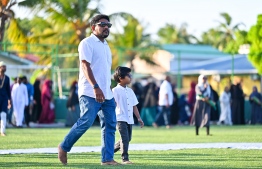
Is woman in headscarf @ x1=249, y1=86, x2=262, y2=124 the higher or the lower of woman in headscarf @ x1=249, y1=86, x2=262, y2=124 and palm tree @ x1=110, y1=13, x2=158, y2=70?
the lower

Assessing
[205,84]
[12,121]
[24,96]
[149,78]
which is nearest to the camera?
[205,84]

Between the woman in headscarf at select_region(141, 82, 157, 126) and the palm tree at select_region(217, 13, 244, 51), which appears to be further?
the palm tree at select_region(217, 13, 244, 51)

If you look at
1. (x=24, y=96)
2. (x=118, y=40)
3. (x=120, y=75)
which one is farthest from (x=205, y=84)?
(x=118, y=40)

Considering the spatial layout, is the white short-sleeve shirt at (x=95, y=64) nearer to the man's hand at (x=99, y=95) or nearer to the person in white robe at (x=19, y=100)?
the man's hand at (x=99, y=95)

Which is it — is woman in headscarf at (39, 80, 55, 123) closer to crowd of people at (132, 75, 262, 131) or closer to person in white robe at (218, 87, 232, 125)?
crowd of people at (132, 75, 262, 131)

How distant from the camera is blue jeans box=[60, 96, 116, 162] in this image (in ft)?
38.7

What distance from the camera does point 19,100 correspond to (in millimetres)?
28672

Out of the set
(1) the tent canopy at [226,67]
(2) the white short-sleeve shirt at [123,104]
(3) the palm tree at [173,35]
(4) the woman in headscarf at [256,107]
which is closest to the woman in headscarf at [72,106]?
(4) the woman in headscarf at [256,107]

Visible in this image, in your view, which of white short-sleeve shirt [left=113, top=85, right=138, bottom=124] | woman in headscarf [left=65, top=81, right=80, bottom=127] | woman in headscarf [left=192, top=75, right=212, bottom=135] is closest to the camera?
white short-sleeve shirt [left=113, top=85, right=138, bottom=124]

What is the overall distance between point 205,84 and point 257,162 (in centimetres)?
1058

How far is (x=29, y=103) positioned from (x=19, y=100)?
2241 mm

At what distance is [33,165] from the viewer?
1212 centimetres

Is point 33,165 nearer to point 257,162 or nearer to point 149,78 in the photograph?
point 257,162

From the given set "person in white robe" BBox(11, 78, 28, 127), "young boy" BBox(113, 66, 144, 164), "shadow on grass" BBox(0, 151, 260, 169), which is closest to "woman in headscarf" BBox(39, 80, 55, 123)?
"person in white robe" BBox(11, 78, 28, 127)
